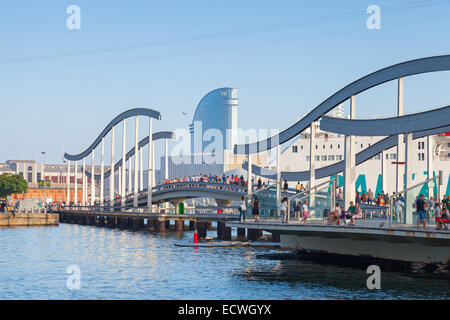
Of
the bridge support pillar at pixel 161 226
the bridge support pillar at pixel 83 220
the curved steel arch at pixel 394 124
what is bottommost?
the bridge support pillar at pixel 83 220

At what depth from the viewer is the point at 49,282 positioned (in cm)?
3384

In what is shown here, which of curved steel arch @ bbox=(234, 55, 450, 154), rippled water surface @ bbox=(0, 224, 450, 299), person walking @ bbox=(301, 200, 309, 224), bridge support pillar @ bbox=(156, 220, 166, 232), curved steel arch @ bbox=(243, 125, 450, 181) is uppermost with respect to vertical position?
curved steel arch @ bbox=(234, 55, 450, 154)

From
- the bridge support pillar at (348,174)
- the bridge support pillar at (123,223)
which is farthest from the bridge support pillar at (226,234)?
the bridge support pillar at (123,223)

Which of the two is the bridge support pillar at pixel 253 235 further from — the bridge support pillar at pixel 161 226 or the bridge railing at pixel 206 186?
the bridge support pillar at pixel 161 226

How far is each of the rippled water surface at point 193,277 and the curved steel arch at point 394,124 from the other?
22.5 ft

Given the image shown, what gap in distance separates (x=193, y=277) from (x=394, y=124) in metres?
12.1

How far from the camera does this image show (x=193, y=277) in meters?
35.4

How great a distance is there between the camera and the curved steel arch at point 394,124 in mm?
35188

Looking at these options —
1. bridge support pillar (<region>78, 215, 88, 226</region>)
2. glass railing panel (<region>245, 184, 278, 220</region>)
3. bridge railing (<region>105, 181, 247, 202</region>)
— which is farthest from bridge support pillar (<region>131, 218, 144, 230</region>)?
glass railing panel (<region>245, 184, 278, 220</region>)

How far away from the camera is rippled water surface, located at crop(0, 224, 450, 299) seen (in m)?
30.3

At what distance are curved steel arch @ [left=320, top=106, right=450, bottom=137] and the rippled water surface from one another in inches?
269

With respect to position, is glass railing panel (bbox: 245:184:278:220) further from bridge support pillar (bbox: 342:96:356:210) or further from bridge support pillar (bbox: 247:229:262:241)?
bridge support pillar (bbox: 247:229:262:241)
